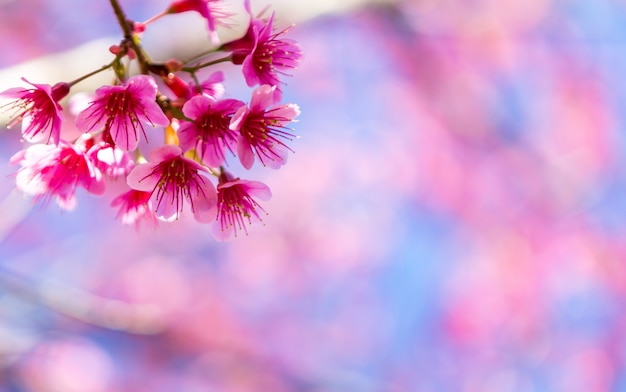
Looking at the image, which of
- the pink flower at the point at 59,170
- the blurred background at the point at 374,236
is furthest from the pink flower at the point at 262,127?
the blurred background at the point at 374,236

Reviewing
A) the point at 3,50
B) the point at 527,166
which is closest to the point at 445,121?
the point at 527,166

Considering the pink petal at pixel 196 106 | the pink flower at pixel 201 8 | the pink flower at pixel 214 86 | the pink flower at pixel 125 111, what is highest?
the pink flower at pixel 201 8

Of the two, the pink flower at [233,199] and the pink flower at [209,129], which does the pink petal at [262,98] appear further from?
the pink flower at [233,199]

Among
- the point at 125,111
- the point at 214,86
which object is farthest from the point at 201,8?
the point at 125,111

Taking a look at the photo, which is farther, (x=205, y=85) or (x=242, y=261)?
(x=242, y=261)

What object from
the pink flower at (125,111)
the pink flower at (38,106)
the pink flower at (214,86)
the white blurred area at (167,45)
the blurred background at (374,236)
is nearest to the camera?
the pink flower at (125,111)

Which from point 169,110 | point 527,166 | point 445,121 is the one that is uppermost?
point 445,121

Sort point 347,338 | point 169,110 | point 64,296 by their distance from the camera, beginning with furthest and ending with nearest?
Result: point 347,338 → point 64,296 → point 169,110

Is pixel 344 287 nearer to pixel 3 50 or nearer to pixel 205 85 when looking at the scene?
pixel 3 50
